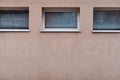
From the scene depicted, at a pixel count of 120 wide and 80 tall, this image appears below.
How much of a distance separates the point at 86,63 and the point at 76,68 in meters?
0.32

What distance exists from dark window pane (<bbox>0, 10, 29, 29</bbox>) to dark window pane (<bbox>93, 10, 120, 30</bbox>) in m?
2.05

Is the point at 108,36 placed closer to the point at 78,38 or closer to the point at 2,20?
the point at 78,38

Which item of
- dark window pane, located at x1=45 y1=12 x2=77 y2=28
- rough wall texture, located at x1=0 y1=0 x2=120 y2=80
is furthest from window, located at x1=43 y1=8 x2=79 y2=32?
rough wall texture, located at x1=0 y1=0 x2=120 y2=80

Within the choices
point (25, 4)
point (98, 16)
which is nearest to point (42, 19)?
point (25, 4)

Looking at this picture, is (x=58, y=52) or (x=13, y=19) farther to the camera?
(x=13, y=19)

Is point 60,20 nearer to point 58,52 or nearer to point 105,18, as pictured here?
point 58,52

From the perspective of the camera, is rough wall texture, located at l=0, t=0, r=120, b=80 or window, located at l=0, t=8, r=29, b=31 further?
window, located at l=0, t=8, r=29, b=31

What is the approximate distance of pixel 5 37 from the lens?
22.2 ft

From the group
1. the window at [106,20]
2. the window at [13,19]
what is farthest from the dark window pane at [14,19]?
the window at [106,20]

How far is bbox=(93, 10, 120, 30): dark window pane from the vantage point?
6891 mm

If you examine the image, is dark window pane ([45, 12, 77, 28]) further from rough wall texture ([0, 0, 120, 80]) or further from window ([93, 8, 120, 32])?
window ([93, 8, 120, 32])

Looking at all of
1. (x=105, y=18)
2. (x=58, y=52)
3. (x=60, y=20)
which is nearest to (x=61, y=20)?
(x=60, y=20)

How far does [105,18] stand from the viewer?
6906 mm

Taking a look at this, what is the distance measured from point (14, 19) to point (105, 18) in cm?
268
